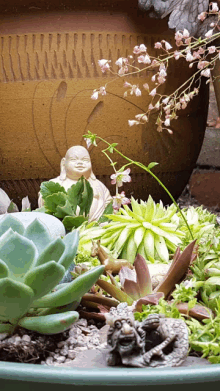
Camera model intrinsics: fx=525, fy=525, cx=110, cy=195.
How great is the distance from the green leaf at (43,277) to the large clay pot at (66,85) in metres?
1.19

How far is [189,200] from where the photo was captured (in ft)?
8.51

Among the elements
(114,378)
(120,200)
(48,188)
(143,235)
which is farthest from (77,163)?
(114,378)

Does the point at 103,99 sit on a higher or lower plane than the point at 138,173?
higher

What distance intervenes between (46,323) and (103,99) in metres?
1.24

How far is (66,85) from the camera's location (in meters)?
1.86

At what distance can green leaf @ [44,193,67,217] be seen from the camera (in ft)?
4.85

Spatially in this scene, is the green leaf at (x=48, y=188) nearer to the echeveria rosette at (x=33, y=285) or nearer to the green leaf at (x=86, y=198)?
the green leaf at (x=86, y=198)

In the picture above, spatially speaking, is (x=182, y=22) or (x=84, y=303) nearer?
(x=84, y=303)

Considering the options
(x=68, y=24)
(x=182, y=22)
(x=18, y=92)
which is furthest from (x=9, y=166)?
(x=182, y=22)

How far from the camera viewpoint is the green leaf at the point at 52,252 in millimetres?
741

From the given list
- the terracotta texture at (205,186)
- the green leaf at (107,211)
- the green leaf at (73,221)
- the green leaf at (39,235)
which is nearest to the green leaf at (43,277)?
the green leaf at (39,235)

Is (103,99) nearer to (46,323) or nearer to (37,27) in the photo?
(37,27)

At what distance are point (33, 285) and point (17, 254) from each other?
0.17 feet

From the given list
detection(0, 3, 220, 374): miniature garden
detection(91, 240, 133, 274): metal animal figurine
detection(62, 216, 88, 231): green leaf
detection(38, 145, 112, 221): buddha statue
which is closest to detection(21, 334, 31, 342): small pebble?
detection(0, 3, 220, 374): miniature garden
